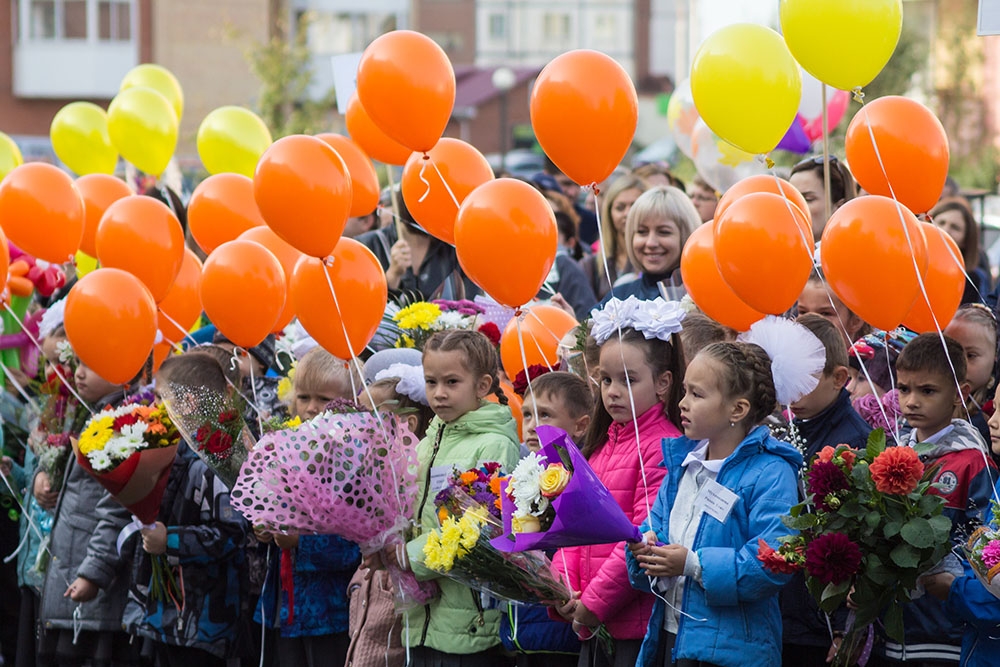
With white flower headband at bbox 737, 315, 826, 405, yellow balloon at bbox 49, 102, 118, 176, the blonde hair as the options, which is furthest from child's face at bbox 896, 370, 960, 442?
yellow balloon at bbox 49, 102, 118, 176

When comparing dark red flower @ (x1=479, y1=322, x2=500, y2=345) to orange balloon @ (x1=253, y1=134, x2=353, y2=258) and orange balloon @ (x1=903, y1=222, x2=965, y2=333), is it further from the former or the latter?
orange balloon @ (x1=903, y1=222, x2=965, y2=333)

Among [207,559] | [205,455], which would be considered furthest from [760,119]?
[207,559]

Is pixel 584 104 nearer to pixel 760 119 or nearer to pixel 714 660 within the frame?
pixel 760 119

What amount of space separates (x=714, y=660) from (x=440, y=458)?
1350 millimetres

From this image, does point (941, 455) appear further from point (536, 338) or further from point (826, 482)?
point (536, 338)

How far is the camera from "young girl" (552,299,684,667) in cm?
437

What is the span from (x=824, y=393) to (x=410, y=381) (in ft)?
5.27

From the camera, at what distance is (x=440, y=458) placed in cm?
490

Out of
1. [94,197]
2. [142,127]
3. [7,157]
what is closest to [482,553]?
[94,197]

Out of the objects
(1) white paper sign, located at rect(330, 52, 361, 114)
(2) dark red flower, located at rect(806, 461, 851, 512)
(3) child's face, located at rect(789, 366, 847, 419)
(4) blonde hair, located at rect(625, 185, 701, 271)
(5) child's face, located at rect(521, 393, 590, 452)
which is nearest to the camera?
(2) dark red flower, located at rect(806, 461, 851, 512)

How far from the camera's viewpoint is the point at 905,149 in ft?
16.1

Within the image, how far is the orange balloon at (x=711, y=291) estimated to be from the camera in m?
5.08

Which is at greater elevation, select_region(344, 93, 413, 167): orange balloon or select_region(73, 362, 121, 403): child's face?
select_region(344, 93, 413, 167): orange balloon

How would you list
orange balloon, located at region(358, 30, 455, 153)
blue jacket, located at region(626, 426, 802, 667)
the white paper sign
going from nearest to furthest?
blue jacket, located at region(626, 426, 802, 667) < orange balloon, located at region(358, 30, 455, 153) < the white paper sign
